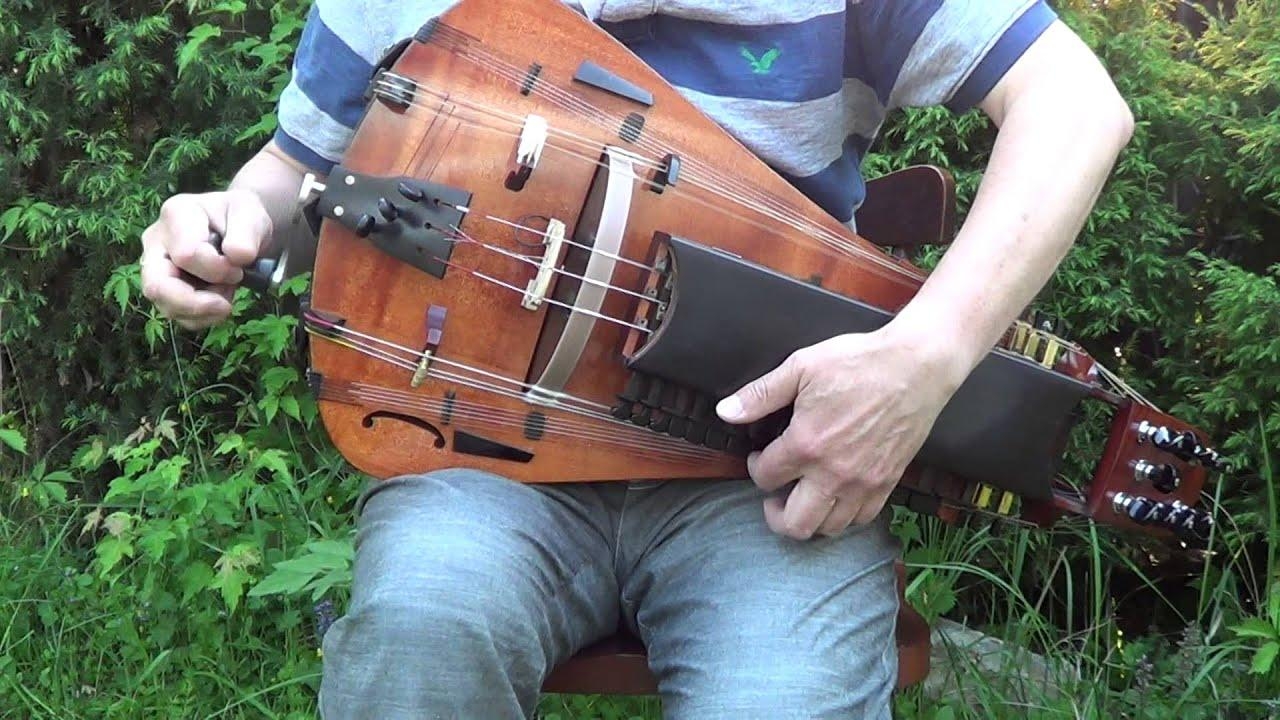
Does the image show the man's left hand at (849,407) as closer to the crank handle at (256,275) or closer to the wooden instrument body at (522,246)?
the wooden instrument body at (522,246)

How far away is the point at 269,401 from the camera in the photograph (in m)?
2.46

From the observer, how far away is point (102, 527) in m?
2.65

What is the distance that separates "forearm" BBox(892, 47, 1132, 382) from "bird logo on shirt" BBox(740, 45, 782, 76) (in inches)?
10.1

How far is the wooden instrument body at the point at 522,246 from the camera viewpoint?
1220 millimetres

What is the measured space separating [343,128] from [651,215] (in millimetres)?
420

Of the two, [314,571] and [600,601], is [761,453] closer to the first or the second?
[600,601]

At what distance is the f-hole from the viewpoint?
1.25m

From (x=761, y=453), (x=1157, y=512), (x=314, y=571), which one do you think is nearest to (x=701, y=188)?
(x=761, y=453)

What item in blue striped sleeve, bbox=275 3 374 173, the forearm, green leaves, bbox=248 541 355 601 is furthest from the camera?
green leaves, bbox=248 541 355 601

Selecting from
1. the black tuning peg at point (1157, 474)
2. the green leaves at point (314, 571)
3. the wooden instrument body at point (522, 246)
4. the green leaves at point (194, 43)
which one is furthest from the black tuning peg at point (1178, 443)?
the green leaves at point (194, 43)

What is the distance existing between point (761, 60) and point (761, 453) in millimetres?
429

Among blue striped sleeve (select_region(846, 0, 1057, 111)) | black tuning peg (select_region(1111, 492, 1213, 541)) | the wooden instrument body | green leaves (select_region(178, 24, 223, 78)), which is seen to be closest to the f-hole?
the wooden instrument body

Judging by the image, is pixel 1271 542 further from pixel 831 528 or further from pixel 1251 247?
pixel 831 528

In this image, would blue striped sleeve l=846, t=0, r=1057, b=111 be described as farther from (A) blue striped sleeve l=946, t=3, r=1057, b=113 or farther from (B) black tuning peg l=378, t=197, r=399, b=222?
(B) black tuning peg l=378, t=197, r=399, b=222
